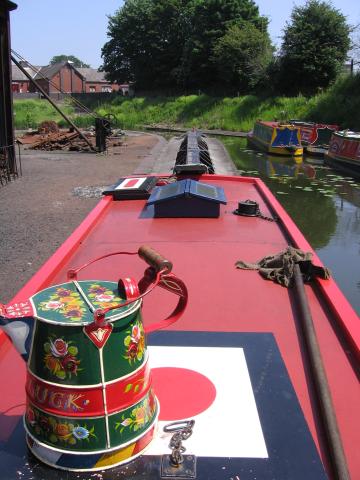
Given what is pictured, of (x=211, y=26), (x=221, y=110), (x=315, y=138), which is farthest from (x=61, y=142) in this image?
(x=211, y=26)

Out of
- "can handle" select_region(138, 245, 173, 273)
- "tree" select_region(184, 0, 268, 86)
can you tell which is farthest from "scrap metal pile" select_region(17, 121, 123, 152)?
"tree" select_region(184, 0, 268, 86)

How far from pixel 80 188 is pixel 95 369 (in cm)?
1101

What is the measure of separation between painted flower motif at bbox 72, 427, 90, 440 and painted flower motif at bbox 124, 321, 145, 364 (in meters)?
0.23

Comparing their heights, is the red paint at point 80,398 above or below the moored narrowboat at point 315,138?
above

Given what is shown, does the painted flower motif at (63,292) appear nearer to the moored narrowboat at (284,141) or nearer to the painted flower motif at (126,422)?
the painted flower motif at (126,422)

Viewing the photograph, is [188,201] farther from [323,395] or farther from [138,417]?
[138,417]

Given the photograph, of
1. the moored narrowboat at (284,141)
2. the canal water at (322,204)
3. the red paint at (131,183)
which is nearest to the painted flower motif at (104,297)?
the red paint at (131,183)

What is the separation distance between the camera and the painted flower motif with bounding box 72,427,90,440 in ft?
4.74

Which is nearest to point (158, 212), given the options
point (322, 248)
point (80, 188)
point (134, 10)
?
point (322, 248)

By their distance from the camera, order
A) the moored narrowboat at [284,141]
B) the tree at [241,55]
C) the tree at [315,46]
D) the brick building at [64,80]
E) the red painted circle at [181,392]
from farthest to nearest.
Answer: the brick building at [64,80], the tree at [241,55], the tree at [315,46], the moored narrowboat at [284,141], the red painted circle at [181,392]

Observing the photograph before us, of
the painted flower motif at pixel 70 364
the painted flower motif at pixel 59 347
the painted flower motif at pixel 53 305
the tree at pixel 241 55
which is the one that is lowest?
the painted flower motif at pixel 70 364

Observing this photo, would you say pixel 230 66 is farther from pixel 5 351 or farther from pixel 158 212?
pixel 5 351

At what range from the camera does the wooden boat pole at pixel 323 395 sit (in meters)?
1.60

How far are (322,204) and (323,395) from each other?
1101cm
